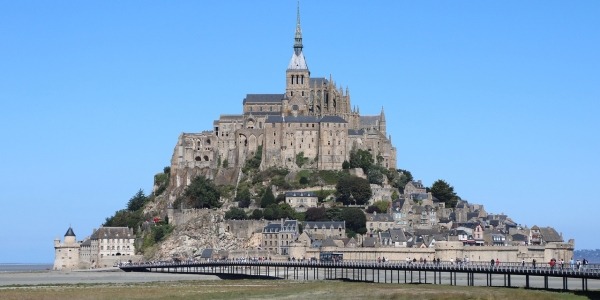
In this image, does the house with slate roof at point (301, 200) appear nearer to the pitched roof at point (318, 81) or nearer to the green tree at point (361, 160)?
the green tree at point (361, 160)

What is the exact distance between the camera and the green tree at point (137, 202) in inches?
6531

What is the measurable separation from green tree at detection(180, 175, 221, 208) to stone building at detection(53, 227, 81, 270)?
14.7 m

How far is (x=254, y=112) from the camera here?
164500mm

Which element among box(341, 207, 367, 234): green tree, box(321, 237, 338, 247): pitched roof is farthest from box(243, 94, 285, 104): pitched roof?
box(321, 237, 338, 247): pitched roof

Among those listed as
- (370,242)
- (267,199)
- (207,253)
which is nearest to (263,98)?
(267,199)

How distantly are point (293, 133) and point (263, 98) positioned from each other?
11802mm

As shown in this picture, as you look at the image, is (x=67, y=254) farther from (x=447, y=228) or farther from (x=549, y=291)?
(x=549, y=291)

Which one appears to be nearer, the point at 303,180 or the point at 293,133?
the point at 303,180

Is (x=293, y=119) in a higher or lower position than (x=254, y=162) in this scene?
higher

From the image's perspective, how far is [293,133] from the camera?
158m

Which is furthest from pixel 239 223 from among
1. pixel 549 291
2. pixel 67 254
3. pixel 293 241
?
pixel 549 291

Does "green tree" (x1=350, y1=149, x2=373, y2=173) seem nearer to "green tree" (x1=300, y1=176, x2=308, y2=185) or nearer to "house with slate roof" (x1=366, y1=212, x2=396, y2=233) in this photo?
"green tree" (x1=300, y1=176, x2=308, y2=185)

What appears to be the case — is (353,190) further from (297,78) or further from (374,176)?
(297,78)

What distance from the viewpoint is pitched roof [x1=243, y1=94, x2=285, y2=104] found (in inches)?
6570
